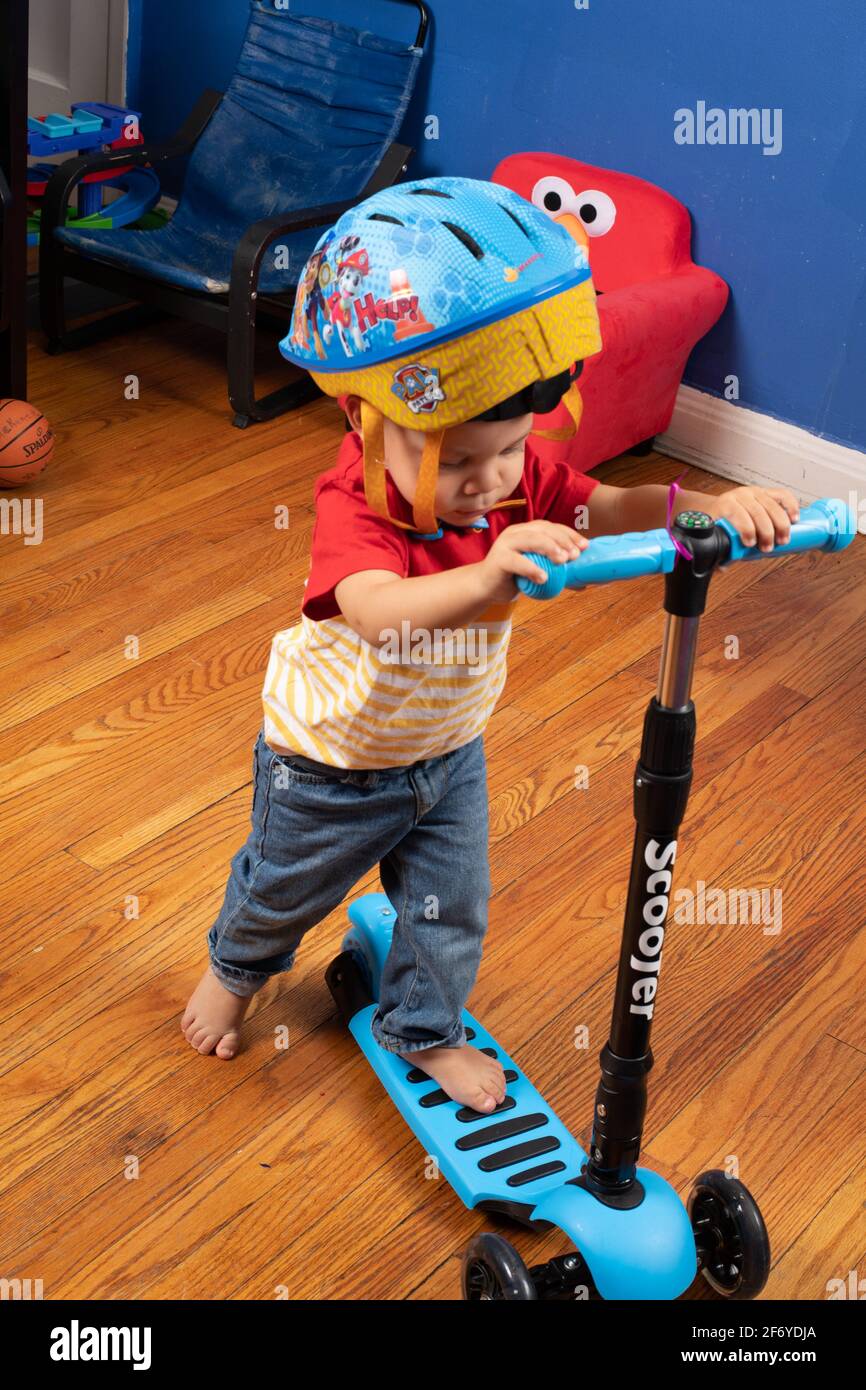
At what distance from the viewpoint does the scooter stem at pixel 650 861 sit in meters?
1.17

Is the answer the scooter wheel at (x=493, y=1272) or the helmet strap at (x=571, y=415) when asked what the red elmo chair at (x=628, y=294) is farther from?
the scooter wheel at (x=493, y=1272)

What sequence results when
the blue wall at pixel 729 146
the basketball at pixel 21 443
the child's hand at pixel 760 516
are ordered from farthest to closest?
the blue wall at pixel 729 146
the basketball at pixel 21 443
the child's hand at pixel 760 516

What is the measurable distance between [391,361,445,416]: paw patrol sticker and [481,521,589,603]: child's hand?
0.52ft

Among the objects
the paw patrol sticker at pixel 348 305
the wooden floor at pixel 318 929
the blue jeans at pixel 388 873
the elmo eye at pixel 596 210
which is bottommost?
the wooden floor at pixel 318 929

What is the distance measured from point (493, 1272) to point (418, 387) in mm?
837

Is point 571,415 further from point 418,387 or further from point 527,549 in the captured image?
point 527,549

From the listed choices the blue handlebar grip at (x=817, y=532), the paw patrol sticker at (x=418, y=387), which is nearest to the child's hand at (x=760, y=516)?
the blue handlebar grip at (x=817, y=532)

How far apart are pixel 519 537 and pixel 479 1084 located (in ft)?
2.65

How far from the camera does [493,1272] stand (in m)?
1.43

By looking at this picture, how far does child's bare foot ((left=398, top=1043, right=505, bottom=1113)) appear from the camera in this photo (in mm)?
1687

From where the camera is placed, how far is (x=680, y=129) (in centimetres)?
312

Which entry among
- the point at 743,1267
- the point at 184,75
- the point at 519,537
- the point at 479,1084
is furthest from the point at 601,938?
the point at 184,75

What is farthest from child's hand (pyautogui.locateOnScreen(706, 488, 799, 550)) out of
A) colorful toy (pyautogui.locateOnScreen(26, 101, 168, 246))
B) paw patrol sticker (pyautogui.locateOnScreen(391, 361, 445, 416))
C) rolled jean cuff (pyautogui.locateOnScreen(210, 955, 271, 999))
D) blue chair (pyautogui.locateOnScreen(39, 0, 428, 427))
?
colorful toy (pyautogui.locateOnScreen(26, 101, 168, 246))

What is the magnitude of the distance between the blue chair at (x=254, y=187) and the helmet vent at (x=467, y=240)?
2.01 metres
